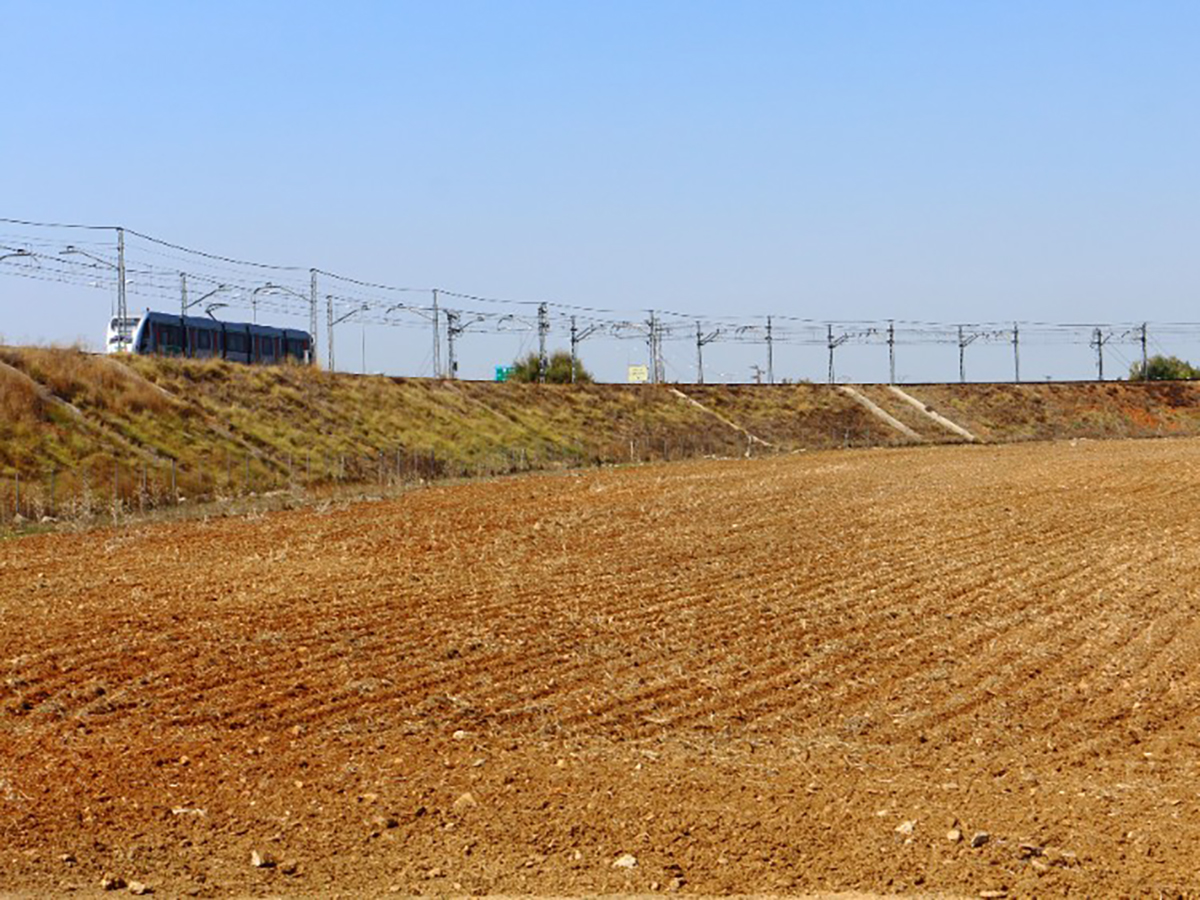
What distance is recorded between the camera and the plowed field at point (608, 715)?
394 inches

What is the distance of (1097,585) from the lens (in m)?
22.4

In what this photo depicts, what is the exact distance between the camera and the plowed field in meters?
10.0

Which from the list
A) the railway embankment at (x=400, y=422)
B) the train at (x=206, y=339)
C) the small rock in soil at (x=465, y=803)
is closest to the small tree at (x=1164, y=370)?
the railway embankment at (x=400, y=422)

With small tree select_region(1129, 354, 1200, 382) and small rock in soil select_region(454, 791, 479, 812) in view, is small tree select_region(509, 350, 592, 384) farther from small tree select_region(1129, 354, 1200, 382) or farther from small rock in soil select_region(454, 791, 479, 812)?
small rock in soil select_region(454, 791, 479, 812)

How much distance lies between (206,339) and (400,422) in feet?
42.9

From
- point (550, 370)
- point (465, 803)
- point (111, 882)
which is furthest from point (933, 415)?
point (111, 882)

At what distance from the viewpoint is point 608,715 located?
14227mm

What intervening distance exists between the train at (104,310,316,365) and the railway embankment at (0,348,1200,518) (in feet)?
23.7

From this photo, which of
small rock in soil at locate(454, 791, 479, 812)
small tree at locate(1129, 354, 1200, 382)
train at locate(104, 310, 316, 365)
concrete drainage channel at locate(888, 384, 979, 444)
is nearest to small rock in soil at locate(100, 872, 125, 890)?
small rock in soil at locate(454, 791, 479, 812)

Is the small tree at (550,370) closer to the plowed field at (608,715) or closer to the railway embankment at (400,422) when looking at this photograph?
the railway embankment at (400,422)

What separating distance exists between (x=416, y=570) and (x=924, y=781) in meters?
14.3

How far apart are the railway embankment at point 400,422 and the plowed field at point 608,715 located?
1298cm

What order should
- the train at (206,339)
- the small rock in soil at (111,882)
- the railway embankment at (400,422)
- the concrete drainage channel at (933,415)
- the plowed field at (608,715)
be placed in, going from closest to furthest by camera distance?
the small rock in soil at (111,882) < the plowed field at (608,715) < the railway embankment at (400,422) < the train at (206,339) < the concrete drainage channel at (933,415)

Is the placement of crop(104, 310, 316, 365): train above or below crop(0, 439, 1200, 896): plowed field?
above
